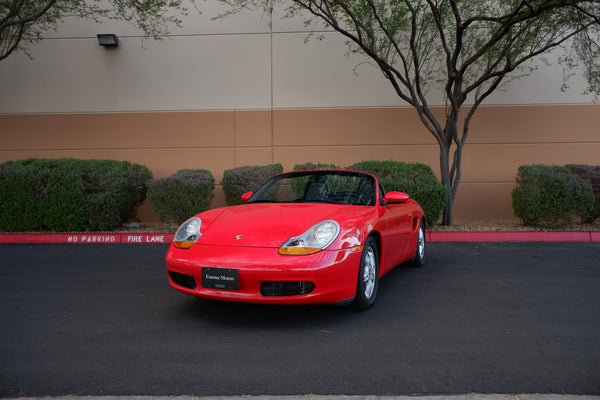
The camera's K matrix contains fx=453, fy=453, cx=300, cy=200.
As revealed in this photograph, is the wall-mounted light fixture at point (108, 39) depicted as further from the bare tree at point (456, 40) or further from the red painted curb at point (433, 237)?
the red painted curb at point (433, 237)

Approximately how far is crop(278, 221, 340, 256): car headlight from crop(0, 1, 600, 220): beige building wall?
23.3 ft

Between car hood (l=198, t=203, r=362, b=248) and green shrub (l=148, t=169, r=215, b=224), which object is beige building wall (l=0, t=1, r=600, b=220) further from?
car hood (l=198, t=203, r=362, b=248)

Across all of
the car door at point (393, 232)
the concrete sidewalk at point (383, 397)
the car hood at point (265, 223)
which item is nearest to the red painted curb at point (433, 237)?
the car door at point (393, 232)

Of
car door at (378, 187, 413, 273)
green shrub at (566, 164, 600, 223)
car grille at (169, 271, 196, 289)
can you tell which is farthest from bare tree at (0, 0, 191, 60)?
green shrub at (566, 164, 600, 223)

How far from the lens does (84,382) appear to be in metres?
2.60

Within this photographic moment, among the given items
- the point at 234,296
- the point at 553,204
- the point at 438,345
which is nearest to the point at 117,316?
the point at 234,296

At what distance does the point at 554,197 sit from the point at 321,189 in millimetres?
5818

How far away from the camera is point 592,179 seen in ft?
29.1

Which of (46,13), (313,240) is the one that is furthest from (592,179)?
(46,13)

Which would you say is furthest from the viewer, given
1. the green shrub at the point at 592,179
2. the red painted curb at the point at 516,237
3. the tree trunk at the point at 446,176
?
the tree trunk at the point at 446,176

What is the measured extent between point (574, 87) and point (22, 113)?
1309cm

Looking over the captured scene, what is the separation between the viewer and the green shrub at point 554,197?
27.6 ft

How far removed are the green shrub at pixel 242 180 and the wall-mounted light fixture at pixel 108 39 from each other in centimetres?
453

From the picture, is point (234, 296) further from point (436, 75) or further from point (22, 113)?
point (22, 113)
